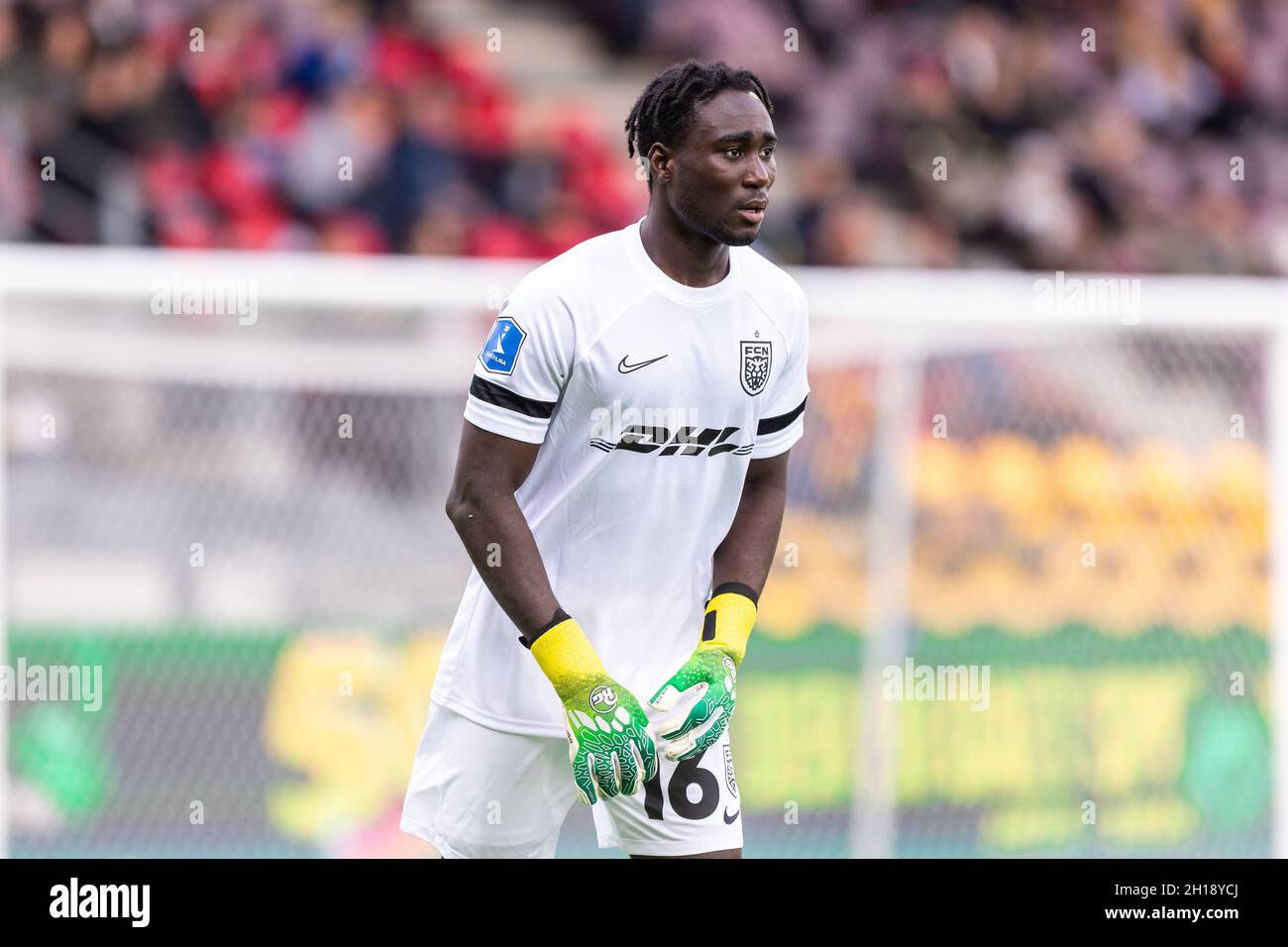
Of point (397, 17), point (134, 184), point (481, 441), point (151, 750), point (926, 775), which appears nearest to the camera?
point (481, 441)

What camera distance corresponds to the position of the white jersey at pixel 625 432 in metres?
3.30

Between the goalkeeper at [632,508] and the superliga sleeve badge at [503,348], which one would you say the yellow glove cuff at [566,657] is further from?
the superliga sleeve badge at [503,348]

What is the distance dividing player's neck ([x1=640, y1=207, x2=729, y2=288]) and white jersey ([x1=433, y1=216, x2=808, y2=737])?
0.03m

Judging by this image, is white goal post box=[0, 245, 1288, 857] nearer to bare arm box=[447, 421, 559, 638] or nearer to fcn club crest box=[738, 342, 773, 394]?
fcn club crest box=[738, 342, 773, 394]

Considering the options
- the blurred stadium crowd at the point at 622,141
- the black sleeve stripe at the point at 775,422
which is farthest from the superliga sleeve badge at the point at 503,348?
the blurred stadium crowd at the point at 622,141

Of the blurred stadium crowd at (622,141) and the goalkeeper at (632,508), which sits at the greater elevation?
the blurred stadium crowd at (622,141)

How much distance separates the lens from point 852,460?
6.61 m

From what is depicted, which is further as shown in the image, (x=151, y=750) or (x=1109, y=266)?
(x=1109, y=266)

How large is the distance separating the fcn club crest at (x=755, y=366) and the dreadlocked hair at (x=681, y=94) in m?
0.39

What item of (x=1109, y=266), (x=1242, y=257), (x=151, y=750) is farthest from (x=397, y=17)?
(x=151, y=750)

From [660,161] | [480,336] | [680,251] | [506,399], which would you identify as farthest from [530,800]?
[480,336]

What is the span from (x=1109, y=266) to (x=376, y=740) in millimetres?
7260

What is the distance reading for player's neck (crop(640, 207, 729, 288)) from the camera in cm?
338
